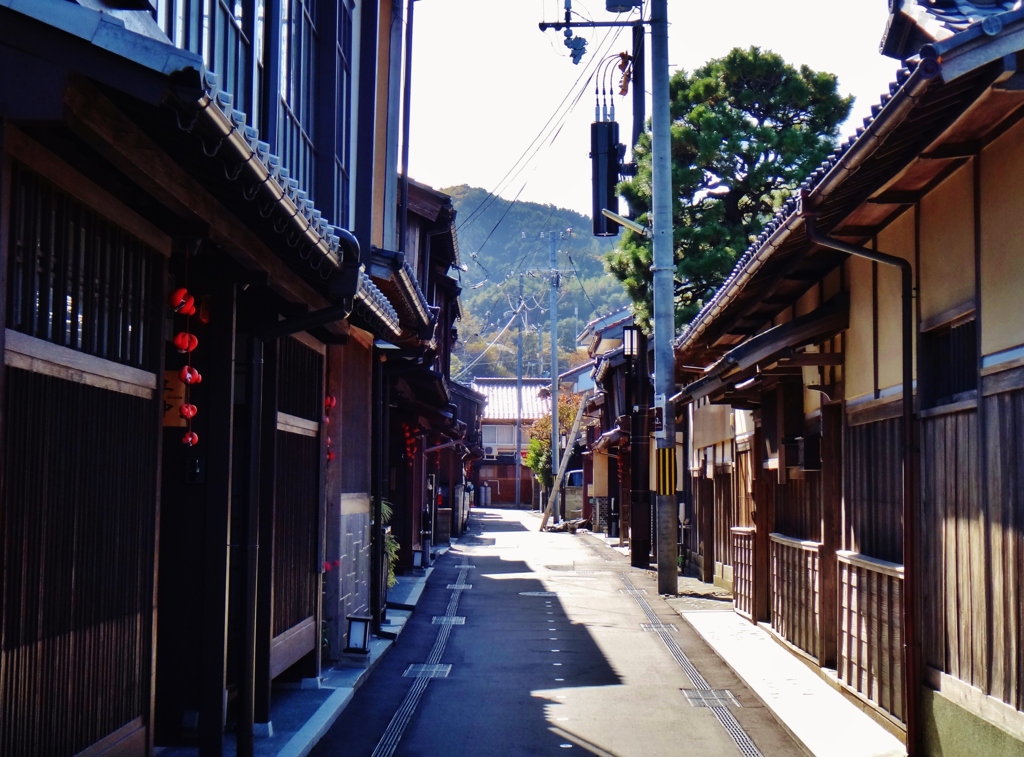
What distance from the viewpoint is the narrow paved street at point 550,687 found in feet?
32.5

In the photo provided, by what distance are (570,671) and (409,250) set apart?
15645 millimetres

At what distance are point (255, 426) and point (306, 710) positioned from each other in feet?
9.98

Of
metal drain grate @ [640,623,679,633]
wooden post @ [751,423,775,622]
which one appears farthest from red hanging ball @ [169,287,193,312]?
metal drain grate @ [640,623,679,633]

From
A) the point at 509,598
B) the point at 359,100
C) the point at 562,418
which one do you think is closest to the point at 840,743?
the point at 359,100

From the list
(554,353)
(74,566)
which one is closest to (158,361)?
(74,566)

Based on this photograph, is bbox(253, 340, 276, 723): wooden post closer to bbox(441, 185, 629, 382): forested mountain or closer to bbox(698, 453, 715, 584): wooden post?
bbox(698, 453, 715, 584): wooden post

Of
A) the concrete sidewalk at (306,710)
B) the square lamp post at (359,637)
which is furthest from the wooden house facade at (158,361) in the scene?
the square lamp post at (359,637)

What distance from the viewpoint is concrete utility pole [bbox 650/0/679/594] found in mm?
21297

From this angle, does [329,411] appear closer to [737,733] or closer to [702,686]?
[702,686]

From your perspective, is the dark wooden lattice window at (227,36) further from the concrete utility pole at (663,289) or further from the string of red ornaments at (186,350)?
the concrete utility pole at (663,289)

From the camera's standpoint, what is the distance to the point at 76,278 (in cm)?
574

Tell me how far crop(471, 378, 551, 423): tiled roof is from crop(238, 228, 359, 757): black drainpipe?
74.6m

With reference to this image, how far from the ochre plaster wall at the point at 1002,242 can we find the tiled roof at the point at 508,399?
7581 cm

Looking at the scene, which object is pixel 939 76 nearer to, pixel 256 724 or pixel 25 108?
pixel 25 108
